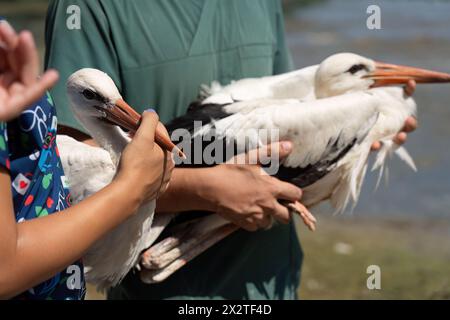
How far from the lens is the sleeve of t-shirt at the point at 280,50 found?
2848mm

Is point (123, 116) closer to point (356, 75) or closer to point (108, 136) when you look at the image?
point (108, 136)

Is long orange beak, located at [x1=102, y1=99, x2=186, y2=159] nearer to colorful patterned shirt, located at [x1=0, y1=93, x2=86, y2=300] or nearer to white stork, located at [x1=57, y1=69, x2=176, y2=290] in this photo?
white stork, located at [x1=57, y1=69, x2=176, y2=290]

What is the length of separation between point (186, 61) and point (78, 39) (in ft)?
1.11

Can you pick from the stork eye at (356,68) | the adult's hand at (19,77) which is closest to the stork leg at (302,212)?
the stork eye at (356,68)

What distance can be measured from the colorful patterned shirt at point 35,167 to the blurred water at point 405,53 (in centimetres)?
460

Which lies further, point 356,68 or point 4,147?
point 356,68

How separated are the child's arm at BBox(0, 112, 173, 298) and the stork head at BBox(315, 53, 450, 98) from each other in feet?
3.78

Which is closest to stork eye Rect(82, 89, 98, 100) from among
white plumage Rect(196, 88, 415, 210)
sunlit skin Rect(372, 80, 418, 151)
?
white plumage Rect(196, 88, 415, 210)

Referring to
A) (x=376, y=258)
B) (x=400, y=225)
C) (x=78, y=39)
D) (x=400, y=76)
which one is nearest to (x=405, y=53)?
→ (x=400, y=225)

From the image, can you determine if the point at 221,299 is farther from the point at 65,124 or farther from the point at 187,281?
the point at 65,124

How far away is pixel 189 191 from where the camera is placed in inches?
96.1

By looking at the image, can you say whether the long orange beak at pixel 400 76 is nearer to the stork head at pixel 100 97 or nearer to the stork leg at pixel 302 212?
the stork leg at pixel 302 212
